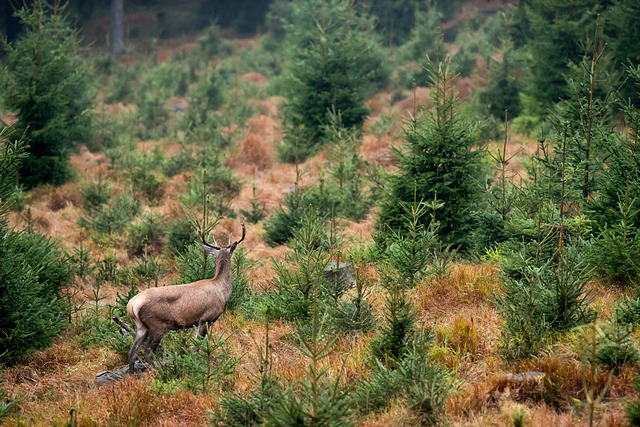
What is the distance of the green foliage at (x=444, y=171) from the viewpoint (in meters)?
10.2

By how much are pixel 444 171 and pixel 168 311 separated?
17.4ft

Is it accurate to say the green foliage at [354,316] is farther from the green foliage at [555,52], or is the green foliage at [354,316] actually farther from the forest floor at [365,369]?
the green foliage at [555,52]

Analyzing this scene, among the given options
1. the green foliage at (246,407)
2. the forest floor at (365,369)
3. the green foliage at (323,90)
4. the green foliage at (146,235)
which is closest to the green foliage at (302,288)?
the forest floor at (365,369)

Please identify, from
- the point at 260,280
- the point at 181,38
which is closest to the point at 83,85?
the point at 260,280

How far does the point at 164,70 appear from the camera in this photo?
105 ft

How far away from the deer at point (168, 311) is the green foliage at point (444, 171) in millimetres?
3653

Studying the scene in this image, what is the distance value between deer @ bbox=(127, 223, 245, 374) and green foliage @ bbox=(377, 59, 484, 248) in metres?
3.65

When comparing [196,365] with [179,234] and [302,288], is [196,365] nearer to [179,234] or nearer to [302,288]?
[302,288]

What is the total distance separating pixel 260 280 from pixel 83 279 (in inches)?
127

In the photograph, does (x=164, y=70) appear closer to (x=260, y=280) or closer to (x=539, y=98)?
(x=539, y=98)

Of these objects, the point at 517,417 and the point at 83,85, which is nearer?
the point at 517,417

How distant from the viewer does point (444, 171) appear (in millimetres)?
10445

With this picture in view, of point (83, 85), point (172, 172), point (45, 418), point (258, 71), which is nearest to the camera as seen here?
point (45, 418)

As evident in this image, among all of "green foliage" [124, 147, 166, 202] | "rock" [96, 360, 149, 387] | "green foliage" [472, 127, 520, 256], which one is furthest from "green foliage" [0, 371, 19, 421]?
"green foliage" [124, 147, 166, 202]
